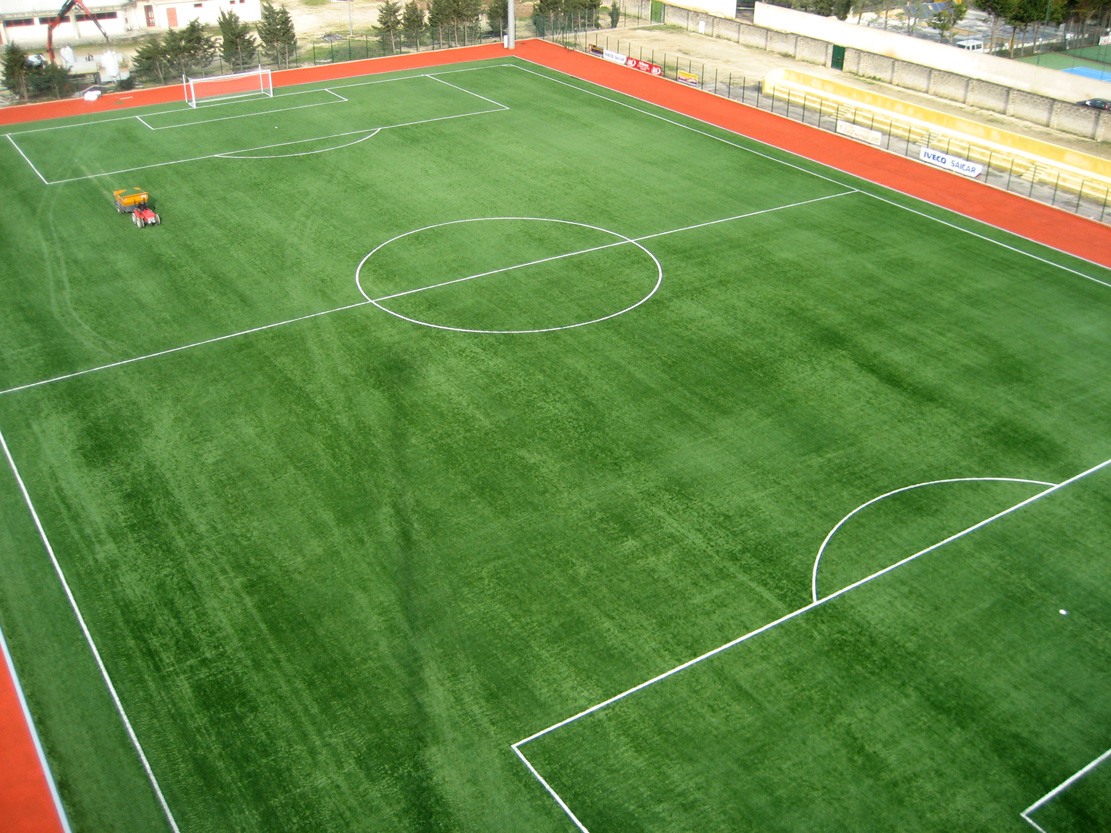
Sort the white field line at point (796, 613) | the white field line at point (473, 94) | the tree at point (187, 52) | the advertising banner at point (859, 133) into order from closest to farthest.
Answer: the white field line at point (796, 613) < the advertising banner at point (859, 133) < the white field line at point (473, 94) < the tree at point (187, 52)

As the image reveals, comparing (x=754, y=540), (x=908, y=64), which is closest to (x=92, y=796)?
(x=754, y=540)

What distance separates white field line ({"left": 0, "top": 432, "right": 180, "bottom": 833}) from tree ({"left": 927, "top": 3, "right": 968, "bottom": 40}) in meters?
62.9

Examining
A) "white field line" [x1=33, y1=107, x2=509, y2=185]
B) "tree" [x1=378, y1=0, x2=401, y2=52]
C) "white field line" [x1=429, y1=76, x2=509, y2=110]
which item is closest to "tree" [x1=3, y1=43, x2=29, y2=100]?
"white field line" [x1=33, y1=107, x2=509, y2=185]

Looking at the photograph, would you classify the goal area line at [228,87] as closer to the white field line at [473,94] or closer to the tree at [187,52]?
the tree at [187,52]

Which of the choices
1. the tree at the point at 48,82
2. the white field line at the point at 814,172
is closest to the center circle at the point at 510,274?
the white field line at the point at 814,172

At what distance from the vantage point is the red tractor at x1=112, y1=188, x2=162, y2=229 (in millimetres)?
40594

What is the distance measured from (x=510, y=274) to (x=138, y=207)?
1565 centimetres

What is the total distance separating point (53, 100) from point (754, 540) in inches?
2017

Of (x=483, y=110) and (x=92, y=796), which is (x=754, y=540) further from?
(x=483, y=110)

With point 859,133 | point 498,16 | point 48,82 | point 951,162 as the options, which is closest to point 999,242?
point 951,162

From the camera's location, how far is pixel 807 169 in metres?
47.3

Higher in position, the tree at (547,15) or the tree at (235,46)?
the tree at (547,15)

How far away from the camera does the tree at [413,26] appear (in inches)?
2653

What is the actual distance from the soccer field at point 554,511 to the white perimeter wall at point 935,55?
2088 cm
